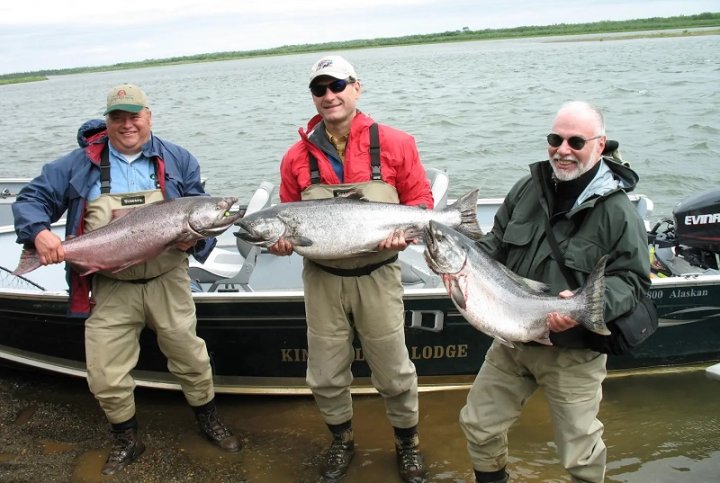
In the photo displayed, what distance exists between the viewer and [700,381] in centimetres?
581

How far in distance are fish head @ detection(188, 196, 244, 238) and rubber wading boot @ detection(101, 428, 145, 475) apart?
1.64m

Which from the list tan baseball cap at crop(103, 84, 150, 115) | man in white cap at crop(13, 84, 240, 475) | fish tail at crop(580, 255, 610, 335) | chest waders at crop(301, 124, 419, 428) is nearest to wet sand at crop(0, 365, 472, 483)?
man in white cap at crop(13, 84, 240, 475)

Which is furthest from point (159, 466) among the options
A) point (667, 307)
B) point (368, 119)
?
point (667, 307)

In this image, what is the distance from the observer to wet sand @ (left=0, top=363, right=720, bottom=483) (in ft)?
15.2

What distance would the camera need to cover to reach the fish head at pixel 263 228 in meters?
3.73

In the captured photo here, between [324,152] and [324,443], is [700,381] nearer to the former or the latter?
[324,443]

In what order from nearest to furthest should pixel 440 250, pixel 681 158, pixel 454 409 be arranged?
pixel 440 250 < pixel 454 409 < pixel 681 158

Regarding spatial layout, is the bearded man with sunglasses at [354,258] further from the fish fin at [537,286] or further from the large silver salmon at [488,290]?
the fish fin at [537,286]

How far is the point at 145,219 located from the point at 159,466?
1797 millimetres

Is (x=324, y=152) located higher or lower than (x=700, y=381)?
higher

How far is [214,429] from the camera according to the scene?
488 cm

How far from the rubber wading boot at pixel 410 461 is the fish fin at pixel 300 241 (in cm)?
160

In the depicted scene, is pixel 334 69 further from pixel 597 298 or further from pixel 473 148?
pixel 473 148

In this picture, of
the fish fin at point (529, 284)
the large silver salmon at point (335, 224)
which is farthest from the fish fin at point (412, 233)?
the fish fin at point (529, 284)
